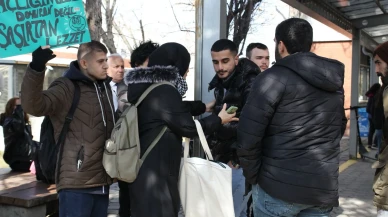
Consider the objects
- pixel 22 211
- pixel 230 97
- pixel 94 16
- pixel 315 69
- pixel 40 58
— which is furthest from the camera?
pixel 94 16

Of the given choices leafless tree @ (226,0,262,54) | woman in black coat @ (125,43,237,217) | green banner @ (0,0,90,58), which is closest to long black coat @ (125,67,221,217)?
woman in black coat @ (125,43,237,217)

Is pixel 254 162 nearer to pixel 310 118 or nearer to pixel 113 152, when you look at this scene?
pixel 310 118

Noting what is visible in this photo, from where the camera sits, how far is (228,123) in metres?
3.21

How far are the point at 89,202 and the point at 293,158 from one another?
1477 millimetres

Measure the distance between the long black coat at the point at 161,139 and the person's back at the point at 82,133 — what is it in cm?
36

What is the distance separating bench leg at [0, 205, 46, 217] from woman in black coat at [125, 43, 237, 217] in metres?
1.66

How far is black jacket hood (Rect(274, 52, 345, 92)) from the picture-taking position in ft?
7.80

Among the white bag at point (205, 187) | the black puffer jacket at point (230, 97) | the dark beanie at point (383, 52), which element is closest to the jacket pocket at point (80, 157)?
the white bag at point (205, 187)

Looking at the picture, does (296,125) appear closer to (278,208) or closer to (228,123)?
(278,208)

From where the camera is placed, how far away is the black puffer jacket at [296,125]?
2.39 m

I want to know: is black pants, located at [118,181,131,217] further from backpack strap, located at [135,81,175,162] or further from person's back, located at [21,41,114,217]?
backpack strap, located at [135,81,175,162]

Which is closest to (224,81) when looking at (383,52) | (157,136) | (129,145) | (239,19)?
(157,136)

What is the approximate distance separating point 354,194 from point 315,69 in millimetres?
5005

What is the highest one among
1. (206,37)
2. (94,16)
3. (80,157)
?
(94,16)
